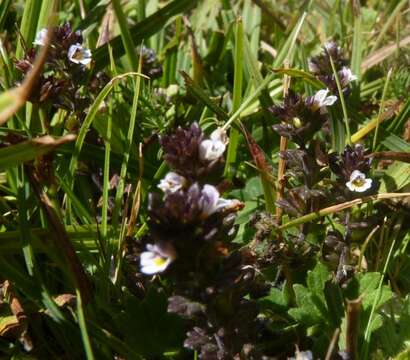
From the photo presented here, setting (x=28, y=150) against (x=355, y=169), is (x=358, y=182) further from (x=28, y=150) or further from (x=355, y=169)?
(x=28, y=150)

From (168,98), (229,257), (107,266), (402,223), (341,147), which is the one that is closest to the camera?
(229,257)

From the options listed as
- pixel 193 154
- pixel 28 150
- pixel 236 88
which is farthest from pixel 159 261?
pixel 236 88

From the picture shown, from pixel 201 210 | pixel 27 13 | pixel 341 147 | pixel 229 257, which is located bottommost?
pixel 341 147

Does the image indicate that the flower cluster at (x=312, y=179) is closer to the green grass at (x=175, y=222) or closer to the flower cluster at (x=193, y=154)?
the green grass at (x=175, y=222)

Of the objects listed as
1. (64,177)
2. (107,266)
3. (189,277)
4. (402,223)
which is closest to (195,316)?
(189,277)

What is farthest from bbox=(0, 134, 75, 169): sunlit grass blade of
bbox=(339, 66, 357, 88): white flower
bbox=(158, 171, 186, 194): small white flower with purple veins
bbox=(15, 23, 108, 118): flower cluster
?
bbox=(339, 66, 357, 88): white flower

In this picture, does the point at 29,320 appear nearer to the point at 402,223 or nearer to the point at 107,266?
the point at 107,266

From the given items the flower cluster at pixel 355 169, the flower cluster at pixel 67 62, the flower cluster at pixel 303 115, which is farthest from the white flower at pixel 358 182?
the flower cluster at pixel 67 62
